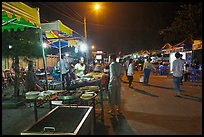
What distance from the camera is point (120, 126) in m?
5.42

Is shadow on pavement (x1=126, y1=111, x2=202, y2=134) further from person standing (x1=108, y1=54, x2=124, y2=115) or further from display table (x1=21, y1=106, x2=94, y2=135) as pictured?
display table (x1=21, y1=106, x2=94, y2=135)

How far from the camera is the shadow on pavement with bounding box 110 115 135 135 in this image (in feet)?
16.3

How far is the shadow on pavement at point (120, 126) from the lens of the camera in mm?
4977

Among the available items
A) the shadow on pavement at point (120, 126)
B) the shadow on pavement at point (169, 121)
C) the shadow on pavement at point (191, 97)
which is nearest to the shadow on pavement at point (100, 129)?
the shadow on pavement at point (120, 126)

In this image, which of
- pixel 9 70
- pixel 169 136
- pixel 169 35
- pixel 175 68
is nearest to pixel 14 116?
pixel 169 136

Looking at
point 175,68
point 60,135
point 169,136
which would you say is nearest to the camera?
point 60,135

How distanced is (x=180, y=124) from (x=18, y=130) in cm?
442

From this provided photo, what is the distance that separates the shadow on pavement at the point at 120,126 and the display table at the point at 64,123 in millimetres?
1518

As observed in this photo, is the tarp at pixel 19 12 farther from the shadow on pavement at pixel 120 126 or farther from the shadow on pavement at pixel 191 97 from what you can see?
the shadow on pavement at pixel 191 97

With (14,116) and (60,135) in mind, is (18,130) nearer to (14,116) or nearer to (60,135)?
(14,116)

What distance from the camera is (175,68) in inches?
348

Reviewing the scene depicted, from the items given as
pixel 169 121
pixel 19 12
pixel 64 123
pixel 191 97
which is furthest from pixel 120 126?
pixel 191 97

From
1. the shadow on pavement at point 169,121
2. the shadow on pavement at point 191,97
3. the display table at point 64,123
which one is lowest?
the shadow on pavement at point 169,121

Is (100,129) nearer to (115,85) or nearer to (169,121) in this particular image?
(115,85)
